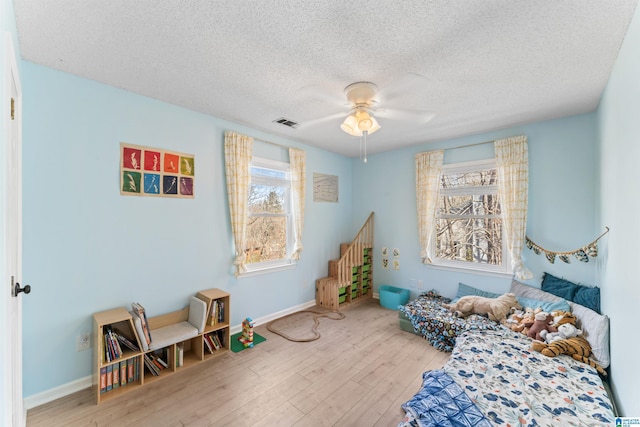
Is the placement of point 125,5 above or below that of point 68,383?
above

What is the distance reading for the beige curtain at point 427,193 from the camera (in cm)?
384

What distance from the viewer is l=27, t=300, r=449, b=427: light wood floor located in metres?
1.85

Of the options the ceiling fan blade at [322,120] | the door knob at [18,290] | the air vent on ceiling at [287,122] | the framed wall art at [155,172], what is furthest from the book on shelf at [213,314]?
the ceiling fan blade at [322,120]

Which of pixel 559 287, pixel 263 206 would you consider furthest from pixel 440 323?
pixel 263 206

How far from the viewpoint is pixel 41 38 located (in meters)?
1.69

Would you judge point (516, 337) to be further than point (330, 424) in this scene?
Yes

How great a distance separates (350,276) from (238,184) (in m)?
2.22

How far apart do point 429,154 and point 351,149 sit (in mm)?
1181

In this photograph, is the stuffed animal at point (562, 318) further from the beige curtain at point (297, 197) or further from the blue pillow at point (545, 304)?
the beige curtain at point (297, 197)

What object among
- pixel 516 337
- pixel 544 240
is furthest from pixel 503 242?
pixel 516 337

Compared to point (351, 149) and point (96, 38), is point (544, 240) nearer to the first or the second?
point (351, 149)

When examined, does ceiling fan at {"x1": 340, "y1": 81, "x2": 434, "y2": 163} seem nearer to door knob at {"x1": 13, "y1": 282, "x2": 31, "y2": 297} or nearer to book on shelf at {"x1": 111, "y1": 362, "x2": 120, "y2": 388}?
door knob at {"x1": 13, "y1": 282, "x2": 31, "y2": 297}

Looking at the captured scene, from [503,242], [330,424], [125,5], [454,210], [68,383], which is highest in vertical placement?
[125,5]

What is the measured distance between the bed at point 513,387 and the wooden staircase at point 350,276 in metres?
1.80
